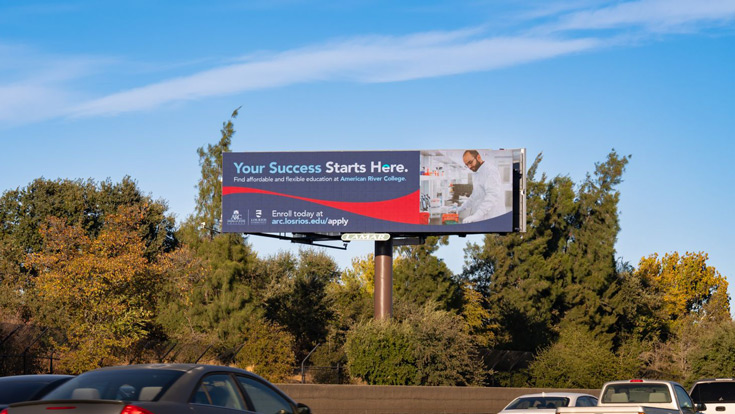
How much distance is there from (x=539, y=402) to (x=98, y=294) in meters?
21.9

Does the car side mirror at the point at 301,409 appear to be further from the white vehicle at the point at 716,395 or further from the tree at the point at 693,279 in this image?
the tree at the point at 693,279

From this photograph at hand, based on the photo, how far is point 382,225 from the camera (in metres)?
43.7

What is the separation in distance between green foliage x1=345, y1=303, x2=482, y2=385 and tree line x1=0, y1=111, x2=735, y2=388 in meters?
0.06

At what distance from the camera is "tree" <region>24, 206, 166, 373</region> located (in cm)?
3541

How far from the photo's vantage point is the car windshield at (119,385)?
8.58m

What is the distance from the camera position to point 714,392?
21.5m

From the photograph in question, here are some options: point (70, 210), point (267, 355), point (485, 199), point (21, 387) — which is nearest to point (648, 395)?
point (21, 387)

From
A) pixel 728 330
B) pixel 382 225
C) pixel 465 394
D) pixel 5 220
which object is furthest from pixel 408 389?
pixel 5 220

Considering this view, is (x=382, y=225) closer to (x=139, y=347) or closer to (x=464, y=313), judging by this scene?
(x=139, y=347)

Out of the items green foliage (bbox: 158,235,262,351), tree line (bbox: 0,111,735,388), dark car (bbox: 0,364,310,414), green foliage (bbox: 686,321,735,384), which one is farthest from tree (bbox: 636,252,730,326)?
dark car (bbox: 0,364,310,414)

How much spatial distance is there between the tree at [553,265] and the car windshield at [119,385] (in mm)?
59629

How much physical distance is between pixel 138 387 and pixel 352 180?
35.6 meters

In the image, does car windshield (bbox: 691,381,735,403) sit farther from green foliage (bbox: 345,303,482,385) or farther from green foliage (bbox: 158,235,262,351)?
green foliage (bbox: 158,235,262,351)

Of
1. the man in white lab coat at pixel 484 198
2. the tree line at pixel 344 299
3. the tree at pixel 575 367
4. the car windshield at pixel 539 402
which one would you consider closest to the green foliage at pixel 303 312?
the tree line at pixel 344 299
